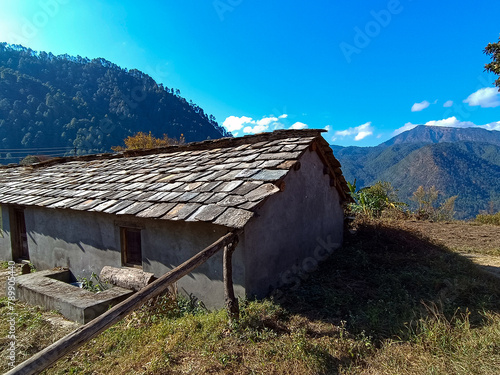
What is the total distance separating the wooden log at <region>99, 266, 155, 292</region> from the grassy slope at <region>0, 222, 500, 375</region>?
0.68m

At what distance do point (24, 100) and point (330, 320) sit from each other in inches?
2802

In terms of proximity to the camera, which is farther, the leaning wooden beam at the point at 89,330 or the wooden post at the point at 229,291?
the wooden post at the point at 229,291

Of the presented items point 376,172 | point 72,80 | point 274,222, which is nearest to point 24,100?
point 72,80

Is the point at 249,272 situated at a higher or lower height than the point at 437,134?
lower

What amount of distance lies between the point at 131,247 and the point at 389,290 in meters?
5.43

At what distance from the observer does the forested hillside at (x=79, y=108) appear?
1914 inches

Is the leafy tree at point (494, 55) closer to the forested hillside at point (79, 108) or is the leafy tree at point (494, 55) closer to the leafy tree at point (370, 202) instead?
the leafy tree at point (370, 202)

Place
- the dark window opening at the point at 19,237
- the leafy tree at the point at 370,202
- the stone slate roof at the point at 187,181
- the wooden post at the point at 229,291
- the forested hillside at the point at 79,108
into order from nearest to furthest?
1. the wooden post at the point at 229,291
2. the stone slate roof at the point at 187,181
3. the dark window opening at the point at 19,237
4. the leafy tree at the point at 370,202
5. the forested hillside at the point at 79,108

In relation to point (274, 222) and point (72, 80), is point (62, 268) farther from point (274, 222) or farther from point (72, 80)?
point (72, 80)

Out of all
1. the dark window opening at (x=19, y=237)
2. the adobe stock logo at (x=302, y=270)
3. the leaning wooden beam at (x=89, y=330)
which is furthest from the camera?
the dark window opening at (x=19, y=237)

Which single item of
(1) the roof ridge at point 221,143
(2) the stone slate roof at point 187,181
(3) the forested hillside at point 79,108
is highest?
(3) the forested hillside at point 79,108

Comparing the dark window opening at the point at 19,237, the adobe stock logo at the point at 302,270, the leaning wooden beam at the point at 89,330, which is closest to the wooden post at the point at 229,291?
the leaning wooden beam at the point at 89,330

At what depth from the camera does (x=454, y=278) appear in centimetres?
577

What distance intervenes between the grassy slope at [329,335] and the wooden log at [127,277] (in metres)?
0.68
